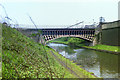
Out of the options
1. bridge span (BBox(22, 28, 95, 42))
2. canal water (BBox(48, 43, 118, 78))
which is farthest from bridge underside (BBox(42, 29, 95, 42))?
canal water (BBox(48, 43, 118, 78))

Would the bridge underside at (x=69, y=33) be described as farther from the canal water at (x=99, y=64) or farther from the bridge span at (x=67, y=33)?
the canal water at (x=99, y=64)

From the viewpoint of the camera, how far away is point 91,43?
3894cm

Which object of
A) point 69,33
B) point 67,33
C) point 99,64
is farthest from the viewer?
point 67,33

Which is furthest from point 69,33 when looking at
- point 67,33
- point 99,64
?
point 99,64

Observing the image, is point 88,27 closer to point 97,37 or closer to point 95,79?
point 97,37

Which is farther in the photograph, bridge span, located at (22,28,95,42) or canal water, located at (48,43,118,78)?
bridge span, located at (22,28,95,42)

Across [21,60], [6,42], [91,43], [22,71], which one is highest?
[6,42]

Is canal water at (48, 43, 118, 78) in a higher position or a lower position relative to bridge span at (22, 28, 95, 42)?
lower

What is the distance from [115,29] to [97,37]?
23.8 feet

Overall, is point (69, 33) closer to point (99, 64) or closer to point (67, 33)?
point (67, 33)

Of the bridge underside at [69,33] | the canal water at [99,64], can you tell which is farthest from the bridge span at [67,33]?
the canal water at [99,64]

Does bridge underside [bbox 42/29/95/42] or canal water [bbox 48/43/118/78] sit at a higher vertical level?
bridge underside [bbox 42/29/95/42]

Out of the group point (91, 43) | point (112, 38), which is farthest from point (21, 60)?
point (91, 43)

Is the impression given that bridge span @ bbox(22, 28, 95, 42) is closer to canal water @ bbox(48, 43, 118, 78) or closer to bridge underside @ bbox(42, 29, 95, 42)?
bridge underside @ bbox(42, 29, 95, 42)
